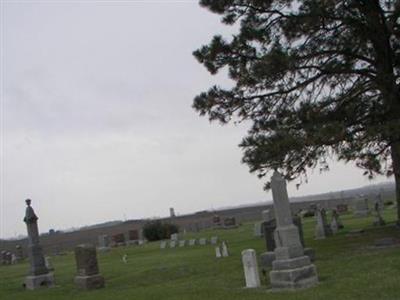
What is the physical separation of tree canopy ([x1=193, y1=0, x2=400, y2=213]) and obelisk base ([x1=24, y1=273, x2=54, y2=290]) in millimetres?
7388

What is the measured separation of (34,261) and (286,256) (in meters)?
10.8

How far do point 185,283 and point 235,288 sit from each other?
2.22 meters

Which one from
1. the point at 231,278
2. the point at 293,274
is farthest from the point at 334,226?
the point at 293,274

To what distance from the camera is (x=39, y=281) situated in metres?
19.1

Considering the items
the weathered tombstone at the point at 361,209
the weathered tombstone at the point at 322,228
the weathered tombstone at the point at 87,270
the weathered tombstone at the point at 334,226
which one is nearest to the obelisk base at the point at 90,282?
the weathered tombstone at the point at 87,270

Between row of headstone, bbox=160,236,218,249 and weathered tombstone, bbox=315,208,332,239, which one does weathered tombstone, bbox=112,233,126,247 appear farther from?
weathered tombstone, bbox=315,208,332,239

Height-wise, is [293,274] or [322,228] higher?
[322,228]

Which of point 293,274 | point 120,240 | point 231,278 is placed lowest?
point 231,278

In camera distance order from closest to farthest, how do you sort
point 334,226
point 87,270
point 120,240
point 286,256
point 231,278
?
1. point 286,256
2. point 231,278
3. point 87,270
4. point 334,226
5. point 120,240

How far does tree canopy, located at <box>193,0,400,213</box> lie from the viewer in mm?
16609

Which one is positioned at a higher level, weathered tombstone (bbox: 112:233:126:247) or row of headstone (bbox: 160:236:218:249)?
weathered tombstone (bbox: 112:233:126:247)

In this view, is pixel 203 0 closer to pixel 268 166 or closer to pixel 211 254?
pixel 268 166

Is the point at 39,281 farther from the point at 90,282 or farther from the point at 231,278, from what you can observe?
the point at 231,278

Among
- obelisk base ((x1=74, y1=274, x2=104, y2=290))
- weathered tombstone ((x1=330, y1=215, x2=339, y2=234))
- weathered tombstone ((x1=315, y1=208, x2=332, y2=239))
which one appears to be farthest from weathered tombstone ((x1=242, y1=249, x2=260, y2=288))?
weathered tombstone ((x1=330, y1=215, x2=339, y2=234))
